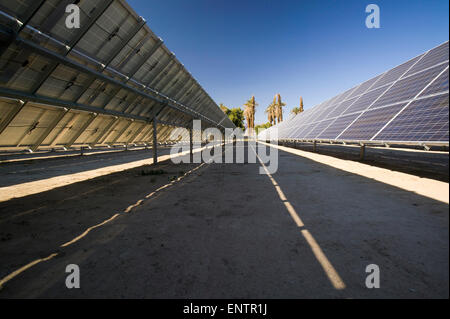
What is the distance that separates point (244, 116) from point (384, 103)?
91.6 m

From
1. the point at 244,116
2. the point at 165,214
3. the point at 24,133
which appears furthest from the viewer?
the point at 244,116

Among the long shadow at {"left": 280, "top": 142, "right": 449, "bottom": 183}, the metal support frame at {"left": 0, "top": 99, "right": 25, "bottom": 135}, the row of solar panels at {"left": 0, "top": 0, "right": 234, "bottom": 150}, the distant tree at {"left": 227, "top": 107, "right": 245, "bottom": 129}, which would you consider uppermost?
the distant tree at {"left": 227, "top": 107, "right": 245, "bottom": 129}

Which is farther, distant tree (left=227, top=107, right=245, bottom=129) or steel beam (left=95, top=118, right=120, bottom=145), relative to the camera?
distant tree (left=227, top=107, right=245, bottom=129)

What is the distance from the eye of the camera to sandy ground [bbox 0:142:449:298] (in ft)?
7.37

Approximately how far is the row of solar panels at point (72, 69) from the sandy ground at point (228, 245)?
19.1 feet

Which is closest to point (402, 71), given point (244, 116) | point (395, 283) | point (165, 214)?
point (395, 283)

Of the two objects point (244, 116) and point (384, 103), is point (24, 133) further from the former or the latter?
point (244, 116)

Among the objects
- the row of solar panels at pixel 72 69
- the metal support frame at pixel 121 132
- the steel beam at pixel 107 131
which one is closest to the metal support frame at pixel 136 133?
the metal support frame at pixel 121 132

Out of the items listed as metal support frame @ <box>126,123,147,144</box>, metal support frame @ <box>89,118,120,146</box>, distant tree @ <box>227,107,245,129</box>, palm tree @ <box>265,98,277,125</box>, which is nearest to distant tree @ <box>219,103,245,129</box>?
distant tree @ <box>227,107,245,129</box>

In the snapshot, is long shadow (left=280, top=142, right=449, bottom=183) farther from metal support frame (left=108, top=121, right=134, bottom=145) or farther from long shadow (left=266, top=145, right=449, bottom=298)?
metal support frame (left=108, top=121, right=134, bottom=145)

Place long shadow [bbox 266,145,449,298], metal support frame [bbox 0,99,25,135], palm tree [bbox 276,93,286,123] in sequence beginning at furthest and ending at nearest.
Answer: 1. palm tree [bbox 276,93,286,123]
2. metal support frame [bbox 0,99,25,135]
3. long shadow [bbox 266,145,449,298]

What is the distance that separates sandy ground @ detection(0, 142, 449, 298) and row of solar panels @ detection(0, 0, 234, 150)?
5.81 metres

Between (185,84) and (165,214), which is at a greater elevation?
(185,84)

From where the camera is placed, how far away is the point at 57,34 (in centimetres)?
786
